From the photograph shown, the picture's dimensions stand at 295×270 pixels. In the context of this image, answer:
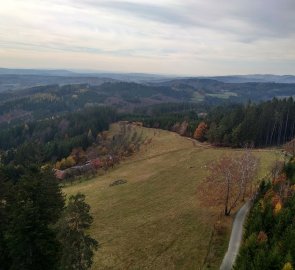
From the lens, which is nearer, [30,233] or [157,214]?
[30,233]

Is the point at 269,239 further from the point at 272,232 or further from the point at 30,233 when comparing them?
the point at 30,233

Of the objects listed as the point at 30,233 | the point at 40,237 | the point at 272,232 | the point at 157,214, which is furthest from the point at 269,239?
the point at 30,233

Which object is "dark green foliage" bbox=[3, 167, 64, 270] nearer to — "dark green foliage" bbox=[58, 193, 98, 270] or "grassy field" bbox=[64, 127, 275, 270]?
"dark green foliage" bbox=[58, 193, 98, 270]

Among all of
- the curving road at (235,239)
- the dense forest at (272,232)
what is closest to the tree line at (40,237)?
the dense forest at (272,232)

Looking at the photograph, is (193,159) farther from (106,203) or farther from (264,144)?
(264,144)

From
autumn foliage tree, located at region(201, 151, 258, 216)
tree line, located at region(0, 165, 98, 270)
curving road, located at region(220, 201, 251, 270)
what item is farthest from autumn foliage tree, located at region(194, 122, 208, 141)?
tree line, located at region(0, 165, 98, 270)

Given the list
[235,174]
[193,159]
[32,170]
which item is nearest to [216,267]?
[235,174]
